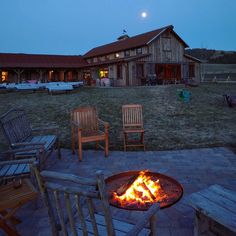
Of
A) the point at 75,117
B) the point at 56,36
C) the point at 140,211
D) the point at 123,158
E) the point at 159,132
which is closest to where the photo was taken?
the point at 140,211

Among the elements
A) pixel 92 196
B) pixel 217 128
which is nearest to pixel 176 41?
pixel 217 128

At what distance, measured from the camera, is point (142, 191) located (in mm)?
3582

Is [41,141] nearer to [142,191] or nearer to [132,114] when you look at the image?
[142,191]

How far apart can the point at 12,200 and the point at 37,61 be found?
100ft

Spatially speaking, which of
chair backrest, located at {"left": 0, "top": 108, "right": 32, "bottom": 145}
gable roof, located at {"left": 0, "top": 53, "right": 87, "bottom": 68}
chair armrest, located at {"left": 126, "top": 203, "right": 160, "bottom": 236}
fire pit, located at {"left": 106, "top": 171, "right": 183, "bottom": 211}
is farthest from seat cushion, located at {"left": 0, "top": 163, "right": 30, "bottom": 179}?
gable roof, located at {"left": 0, "top": 53, "right": 87, "bottom": 68}

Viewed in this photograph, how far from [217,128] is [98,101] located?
7.12 meters

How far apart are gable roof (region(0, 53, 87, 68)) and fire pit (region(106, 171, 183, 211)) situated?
26580 millimetres

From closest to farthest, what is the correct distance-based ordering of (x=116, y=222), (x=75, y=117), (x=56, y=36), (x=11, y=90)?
(x=116, y=222)
(x=75, y=117)
(x=11, y=90)
(x=56, y=36)

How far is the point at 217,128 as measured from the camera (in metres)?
8.52

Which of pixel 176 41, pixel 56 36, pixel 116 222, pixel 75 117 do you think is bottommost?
pixel 116 222

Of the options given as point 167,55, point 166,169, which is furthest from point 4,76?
point 166,169

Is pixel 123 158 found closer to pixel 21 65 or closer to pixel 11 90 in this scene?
pixel 11 90

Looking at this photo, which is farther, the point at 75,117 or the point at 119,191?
the point at 75,117

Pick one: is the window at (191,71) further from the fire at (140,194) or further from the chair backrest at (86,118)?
the fire at (140,194)
